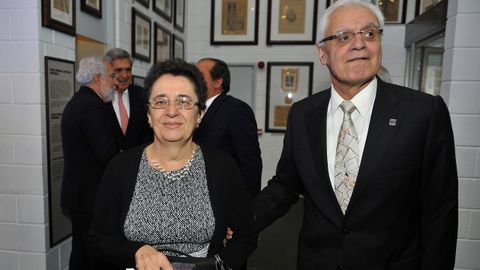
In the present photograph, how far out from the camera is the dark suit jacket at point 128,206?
4.23 ft

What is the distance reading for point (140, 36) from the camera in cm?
399

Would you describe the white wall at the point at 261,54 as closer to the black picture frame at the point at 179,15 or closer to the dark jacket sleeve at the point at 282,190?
the black picture frame at the point at 179,15

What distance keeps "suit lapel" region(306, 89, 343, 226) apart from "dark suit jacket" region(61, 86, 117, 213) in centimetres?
145

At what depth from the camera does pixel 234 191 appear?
1378mm

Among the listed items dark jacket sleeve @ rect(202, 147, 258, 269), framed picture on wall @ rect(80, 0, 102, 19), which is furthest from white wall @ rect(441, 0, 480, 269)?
framed picture on wall @ rect(80, 0, 102, 19)

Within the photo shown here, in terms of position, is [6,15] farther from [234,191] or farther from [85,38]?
[234,191]

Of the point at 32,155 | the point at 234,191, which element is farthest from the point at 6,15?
the point at 234,191

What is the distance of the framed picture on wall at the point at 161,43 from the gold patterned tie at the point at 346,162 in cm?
352

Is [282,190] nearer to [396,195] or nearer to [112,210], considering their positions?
[396,195]

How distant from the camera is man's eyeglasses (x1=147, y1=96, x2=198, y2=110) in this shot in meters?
1.33

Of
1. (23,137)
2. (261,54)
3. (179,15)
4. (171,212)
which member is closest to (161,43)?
(179,15)

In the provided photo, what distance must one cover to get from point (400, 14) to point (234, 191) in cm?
462

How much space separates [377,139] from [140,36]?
132 inches

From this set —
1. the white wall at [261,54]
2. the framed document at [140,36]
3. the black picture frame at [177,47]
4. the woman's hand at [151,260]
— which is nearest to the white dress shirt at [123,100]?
the framed document at [140,36]
